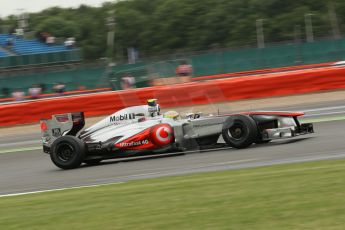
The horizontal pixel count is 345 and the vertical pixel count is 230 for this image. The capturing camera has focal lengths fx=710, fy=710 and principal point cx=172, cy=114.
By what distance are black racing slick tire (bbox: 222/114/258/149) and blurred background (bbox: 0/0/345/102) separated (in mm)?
2155

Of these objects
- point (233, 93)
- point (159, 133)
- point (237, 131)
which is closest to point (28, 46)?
point (233, 93)

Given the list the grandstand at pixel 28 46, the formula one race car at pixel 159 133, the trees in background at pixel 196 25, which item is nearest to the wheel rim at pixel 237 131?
the formula one race car at pixel 159 133

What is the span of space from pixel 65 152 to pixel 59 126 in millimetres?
709

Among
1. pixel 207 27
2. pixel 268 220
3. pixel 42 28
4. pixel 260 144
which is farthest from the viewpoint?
pixel 42 28

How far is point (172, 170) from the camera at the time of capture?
Result: 1034 centimetres

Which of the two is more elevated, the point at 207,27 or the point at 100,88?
the point at 207,27

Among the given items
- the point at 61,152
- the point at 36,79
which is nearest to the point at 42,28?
the point at 36,79

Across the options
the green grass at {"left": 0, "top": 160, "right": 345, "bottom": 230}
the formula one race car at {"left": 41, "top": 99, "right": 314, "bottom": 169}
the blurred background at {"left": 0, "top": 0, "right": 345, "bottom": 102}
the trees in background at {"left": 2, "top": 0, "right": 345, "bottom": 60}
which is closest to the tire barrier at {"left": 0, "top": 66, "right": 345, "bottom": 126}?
the blurred background at {"left": 0, "top": 0, "right": 345, "bottom": 102}

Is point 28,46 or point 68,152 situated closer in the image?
point 68,152

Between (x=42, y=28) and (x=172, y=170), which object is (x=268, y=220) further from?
(x=42, y=28)

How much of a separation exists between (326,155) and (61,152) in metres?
4.73

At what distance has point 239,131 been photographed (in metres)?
11.4

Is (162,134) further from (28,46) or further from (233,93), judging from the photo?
(28,46)

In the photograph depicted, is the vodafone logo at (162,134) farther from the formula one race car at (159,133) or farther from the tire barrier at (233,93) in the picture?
the tire barrier at (233,93)
